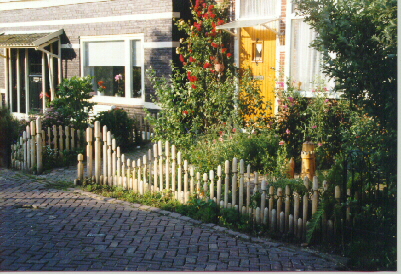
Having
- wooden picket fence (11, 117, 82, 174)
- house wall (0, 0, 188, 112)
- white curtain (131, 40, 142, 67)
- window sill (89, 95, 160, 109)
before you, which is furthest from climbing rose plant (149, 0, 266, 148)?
wooden picket fence (11, 117, 82, 174)

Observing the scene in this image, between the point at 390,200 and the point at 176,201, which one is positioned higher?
the point at 390,200

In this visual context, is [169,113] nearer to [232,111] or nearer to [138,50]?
[232,111]

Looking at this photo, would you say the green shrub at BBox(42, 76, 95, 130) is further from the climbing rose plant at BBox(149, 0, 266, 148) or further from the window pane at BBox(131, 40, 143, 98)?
the window pane at BBox(131, 40, 143, 98)

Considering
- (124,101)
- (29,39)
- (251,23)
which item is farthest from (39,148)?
(29,39)

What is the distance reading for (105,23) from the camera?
15305 mm

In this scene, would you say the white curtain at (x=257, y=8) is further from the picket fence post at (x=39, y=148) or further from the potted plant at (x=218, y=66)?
the picket fence post at (x=39, y=148)

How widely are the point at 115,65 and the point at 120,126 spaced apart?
3.32 metres

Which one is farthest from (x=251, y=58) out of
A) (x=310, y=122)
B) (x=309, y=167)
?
(x=309, y=167)

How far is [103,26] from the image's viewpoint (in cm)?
1538

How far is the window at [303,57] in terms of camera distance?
11141 millimetres

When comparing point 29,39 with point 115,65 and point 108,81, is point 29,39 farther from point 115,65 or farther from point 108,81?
point 115,65

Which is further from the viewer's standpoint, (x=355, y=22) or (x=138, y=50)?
(x=138, y=50)

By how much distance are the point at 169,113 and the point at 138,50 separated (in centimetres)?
409

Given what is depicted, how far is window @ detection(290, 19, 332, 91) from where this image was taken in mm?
11141
